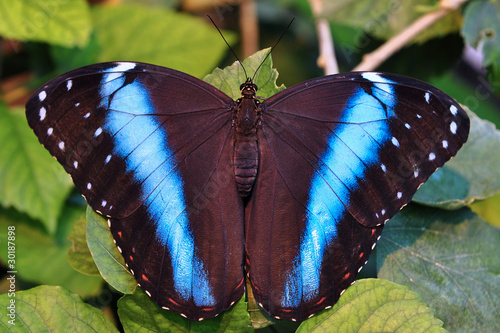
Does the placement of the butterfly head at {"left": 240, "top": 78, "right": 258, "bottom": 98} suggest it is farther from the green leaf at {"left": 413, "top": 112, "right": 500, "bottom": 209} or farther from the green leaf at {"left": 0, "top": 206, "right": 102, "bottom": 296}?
the green leaf at {"left": 0, "top": 206, "right": 102, "bottom": 296}

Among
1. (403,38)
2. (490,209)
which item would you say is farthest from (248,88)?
(490,209)

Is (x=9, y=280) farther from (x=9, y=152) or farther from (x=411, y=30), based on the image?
(x=411, y=30)

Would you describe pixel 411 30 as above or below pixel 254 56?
above

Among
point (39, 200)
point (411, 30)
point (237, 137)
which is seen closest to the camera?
point (237, 137)

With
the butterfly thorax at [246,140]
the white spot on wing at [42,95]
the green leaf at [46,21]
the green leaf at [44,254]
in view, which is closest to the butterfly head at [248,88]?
the butterfly thorax at [246,140]

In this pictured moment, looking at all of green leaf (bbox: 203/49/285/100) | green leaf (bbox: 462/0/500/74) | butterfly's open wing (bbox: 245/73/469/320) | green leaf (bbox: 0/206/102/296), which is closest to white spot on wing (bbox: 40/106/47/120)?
green leaf (bbox: 203/49/285/100)

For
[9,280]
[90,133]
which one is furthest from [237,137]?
[9,280]

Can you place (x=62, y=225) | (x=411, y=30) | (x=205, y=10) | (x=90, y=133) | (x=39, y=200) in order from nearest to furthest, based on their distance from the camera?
(x=90, y=133), (x=411, y=30), (x=39, y=200), (x=62, y=225), (x=205, y=10)

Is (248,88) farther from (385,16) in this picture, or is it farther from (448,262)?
(385,16)
